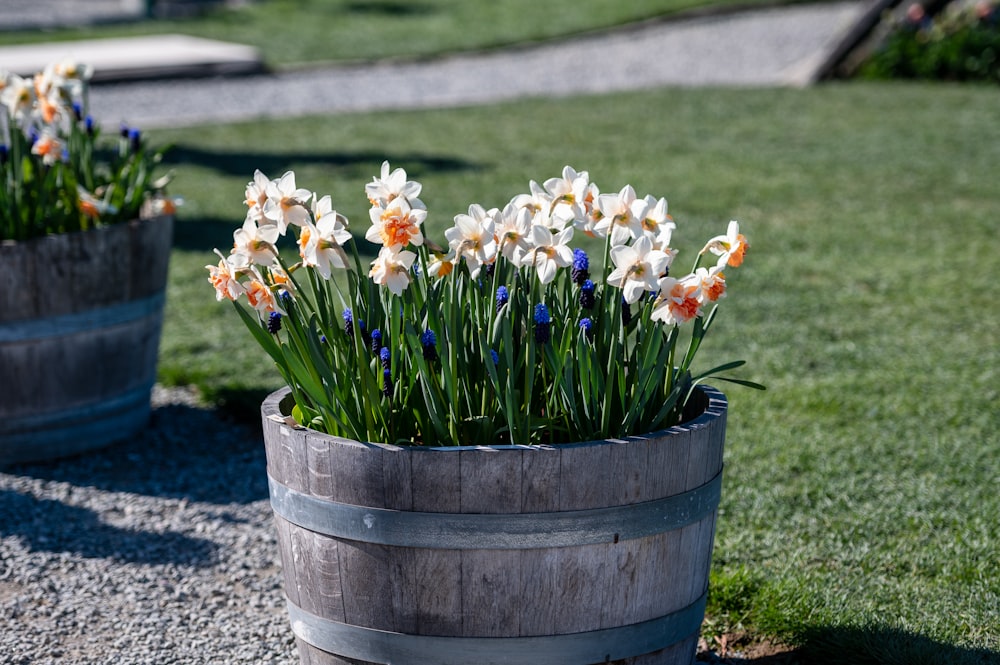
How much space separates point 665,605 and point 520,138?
7.45 meters

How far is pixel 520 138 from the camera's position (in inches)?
373

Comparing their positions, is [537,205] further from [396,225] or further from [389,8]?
[389,8]

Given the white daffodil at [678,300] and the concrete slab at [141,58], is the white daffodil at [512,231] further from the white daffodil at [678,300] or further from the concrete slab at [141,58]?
the concrete slab at [141,58]

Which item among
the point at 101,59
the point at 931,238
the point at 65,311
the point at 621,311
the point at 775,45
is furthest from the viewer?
the point at 775,45

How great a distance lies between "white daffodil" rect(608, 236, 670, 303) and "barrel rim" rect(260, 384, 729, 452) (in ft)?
0.89

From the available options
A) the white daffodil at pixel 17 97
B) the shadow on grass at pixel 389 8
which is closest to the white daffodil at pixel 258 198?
the white daffodil at pixel 17 97

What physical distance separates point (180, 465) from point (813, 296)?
314 cm

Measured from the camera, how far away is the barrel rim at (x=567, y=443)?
2184mm

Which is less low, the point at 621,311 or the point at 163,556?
the point at 621,311

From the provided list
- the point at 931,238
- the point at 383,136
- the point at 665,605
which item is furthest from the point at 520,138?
the point at 665,605

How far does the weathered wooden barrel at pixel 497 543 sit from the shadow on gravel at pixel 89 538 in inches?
45.2

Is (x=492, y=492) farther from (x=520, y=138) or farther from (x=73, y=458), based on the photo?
(x=520, y=138)

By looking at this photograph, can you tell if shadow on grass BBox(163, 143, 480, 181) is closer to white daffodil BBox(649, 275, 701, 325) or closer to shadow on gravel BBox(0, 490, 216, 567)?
shadow on gravel BBox(0, 490, 216, 567)

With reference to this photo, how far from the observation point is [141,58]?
12812 millimetres
